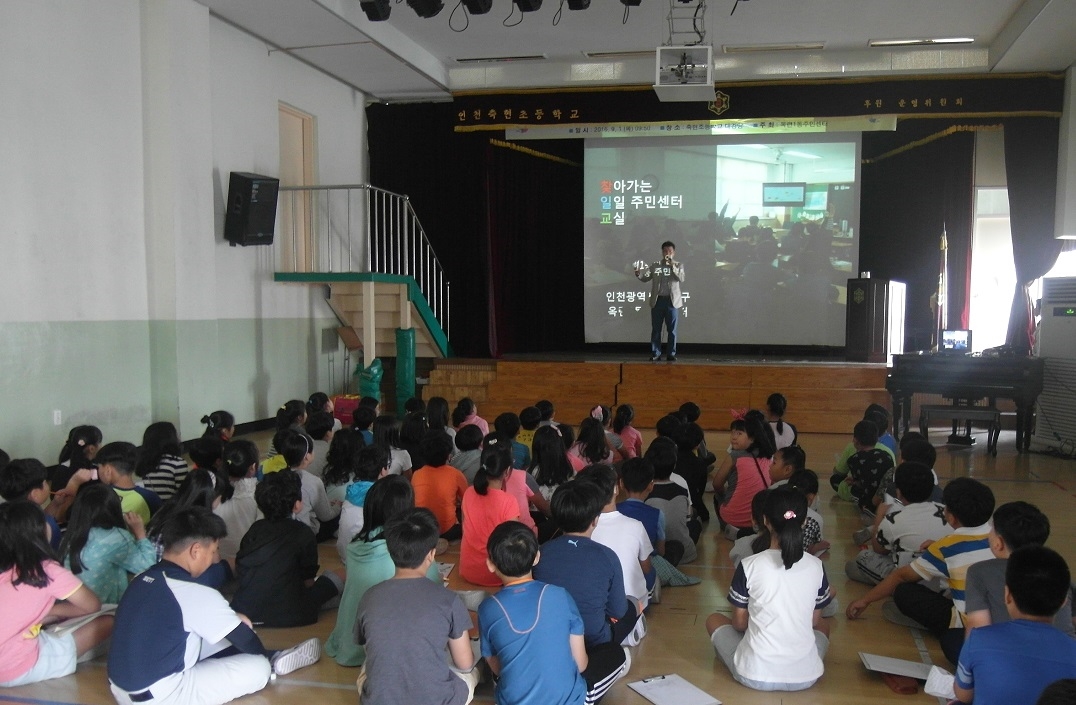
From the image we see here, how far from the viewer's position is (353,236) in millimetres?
10148

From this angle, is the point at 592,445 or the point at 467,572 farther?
the point at 592,445

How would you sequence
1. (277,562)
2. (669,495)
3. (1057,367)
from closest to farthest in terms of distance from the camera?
(277,562), (669,495), (1057,367)

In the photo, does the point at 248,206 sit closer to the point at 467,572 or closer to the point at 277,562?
the point at 467,572

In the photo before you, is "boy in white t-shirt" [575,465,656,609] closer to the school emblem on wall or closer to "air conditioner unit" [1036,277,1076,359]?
"air conditioner unit" [1036,277,1076,359]

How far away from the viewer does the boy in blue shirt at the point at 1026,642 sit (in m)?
2.02

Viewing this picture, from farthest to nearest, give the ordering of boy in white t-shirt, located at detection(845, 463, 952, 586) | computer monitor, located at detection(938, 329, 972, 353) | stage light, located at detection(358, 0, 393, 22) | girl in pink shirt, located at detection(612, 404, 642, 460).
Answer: computer monitor, located at detection(938, 329, 972, 353), stage light, located at detection(358, 0, 393, 22), girl in pink shirt, located at detection(612, 404, 642, 460), boy in white t-shirt, located at detection(845, 463, 952, 586)

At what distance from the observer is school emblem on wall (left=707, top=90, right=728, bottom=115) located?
9156 mm

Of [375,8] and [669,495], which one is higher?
[375,8]

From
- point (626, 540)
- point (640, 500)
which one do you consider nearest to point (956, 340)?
point (640, 500)

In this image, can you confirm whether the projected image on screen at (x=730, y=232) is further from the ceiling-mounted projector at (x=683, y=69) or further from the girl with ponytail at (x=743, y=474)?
the girl with ponytail at (x=743, y=474)

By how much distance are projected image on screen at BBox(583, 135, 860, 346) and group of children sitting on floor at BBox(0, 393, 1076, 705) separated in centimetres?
578

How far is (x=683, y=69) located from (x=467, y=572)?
15.3 feet

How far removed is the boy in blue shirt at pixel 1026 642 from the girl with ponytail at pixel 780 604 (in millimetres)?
639

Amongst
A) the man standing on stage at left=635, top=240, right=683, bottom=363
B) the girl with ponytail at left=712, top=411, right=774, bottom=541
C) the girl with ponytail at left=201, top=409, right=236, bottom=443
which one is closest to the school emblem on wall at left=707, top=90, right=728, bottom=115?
the man standing on stage at left=635, top=240, right=683, bottom=363
